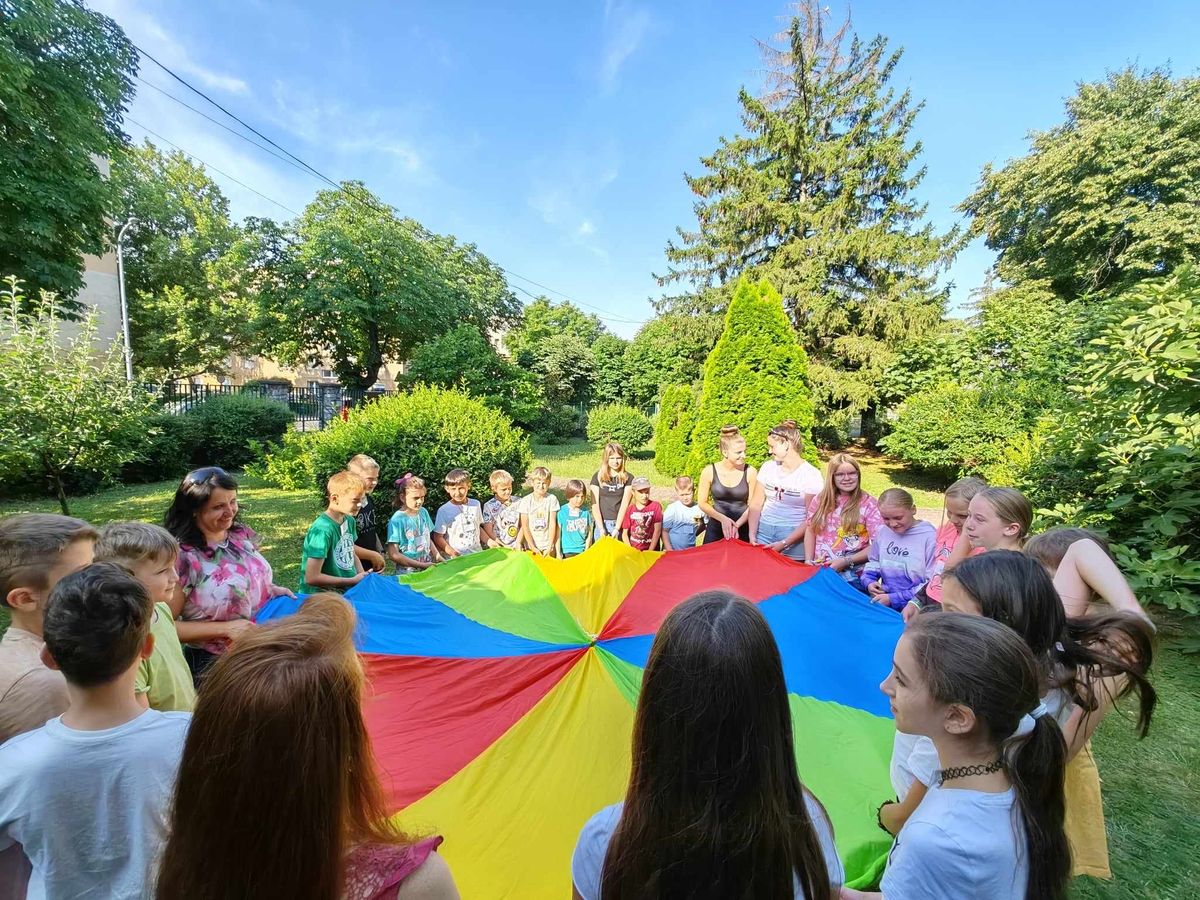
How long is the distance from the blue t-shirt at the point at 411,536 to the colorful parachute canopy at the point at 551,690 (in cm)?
60

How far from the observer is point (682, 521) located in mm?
5352

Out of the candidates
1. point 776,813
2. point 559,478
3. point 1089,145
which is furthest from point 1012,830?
point 1089,145

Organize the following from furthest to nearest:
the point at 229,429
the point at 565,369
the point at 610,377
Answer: the point at 610,377 → the point at 565,369 → the point at 229,429

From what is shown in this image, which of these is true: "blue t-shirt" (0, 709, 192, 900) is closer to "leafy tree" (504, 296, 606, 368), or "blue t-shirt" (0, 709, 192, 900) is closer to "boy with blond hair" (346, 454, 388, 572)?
"boy with blond hair" (346, 454, 388, 572)

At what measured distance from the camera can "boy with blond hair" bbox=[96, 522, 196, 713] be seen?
172 cm

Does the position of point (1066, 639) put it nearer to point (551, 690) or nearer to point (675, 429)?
point (551, 690)

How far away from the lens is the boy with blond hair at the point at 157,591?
1721mm

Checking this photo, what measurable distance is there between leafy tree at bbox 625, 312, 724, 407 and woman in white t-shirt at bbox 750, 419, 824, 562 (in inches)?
454

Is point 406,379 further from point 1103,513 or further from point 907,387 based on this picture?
point 1103,513

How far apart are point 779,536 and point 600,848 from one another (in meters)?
3.97

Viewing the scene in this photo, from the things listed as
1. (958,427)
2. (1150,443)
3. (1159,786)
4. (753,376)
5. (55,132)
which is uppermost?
(55,132)

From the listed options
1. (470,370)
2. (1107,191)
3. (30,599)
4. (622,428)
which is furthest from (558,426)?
(30,599)

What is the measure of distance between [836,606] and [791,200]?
17.9m

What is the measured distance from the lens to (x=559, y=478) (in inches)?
508
